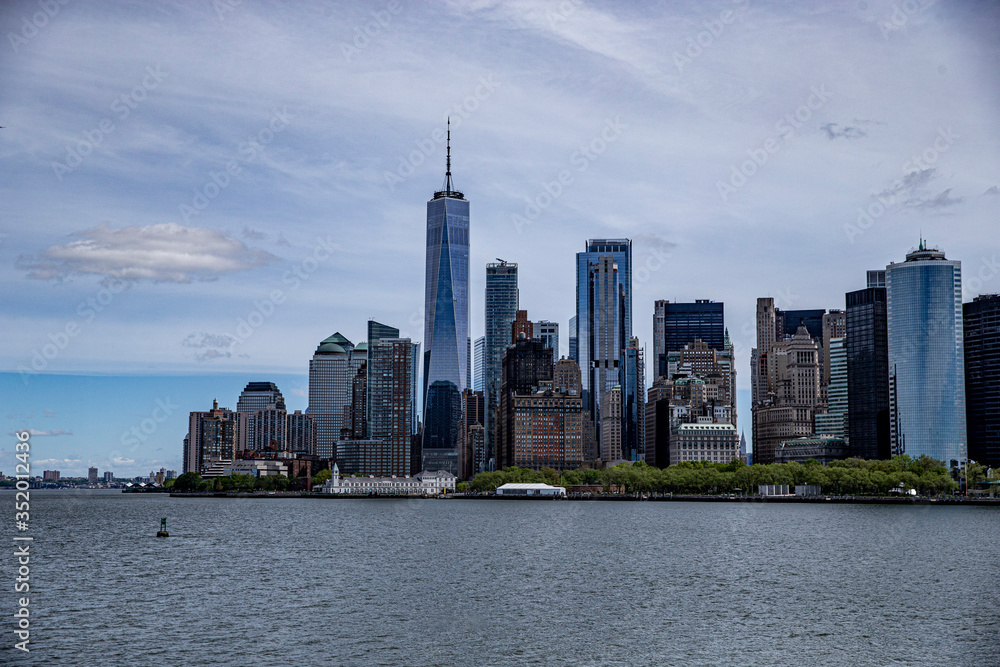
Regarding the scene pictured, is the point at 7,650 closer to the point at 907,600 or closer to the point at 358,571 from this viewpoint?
the point at 358,571

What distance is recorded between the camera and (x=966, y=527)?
148750 mm

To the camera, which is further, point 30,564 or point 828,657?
point 30,564

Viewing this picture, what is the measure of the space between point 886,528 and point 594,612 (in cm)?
9242

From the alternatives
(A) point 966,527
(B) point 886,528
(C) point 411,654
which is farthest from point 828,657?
(A) point 966,527

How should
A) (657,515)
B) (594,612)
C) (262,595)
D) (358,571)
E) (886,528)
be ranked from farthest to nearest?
(657,515) < (886,528) < (358,571) < (262,595) < (594,612)

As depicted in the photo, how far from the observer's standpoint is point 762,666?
166 ft

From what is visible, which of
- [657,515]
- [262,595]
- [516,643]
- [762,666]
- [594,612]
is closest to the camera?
[762,666]

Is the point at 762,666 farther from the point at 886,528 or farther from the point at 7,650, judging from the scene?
the point at 886,528

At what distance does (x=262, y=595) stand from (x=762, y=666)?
3429 cm

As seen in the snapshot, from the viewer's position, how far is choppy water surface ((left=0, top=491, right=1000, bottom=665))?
175 feet

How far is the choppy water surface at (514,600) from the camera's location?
53219 mm

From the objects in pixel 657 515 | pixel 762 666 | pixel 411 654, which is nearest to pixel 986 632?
pixel 762 666

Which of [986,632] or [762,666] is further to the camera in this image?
[986,632]

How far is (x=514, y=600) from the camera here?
6925cm
